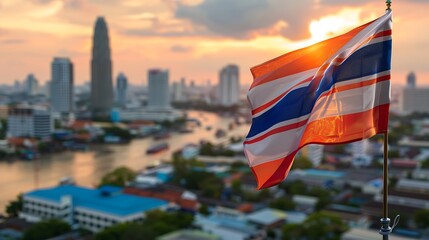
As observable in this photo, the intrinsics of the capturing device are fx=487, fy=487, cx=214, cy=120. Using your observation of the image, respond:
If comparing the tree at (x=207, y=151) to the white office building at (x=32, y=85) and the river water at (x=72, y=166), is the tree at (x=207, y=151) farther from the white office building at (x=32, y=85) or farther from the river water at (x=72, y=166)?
the white office building at (x=32, y=85)

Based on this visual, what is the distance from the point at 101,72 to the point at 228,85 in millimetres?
8250

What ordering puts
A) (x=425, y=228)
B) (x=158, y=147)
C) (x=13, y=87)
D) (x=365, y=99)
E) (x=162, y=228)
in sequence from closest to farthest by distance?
1. (x=365, y=99)
2. (x=162, y=228)
3. (x=425, y=228)
4. (x=158, y=147)
5. (x=13, y=87)

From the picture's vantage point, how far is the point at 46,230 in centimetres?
360

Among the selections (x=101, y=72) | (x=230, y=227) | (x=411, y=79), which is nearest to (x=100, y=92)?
(x=101, y=72)

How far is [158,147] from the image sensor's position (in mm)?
9414

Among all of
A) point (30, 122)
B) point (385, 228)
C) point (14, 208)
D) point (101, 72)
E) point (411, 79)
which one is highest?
point (411, 79)

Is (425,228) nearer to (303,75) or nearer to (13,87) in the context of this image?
(303,75)

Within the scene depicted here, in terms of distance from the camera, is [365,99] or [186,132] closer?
[365,99]

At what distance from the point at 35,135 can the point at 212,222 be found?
8.26m

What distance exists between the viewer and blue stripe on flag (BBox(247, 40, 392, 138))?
72cm

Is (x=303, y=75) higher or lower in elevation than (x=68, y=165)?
higher

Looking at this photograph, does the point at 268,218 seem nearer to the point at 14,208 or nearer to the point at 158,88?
the point at 14,208

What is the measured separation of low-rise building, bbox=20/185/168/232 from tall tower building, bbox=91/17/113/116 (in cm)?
1436

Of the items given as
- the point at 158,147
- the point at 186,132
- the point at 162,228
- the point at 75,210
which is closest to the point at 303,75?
the point at 162,228
